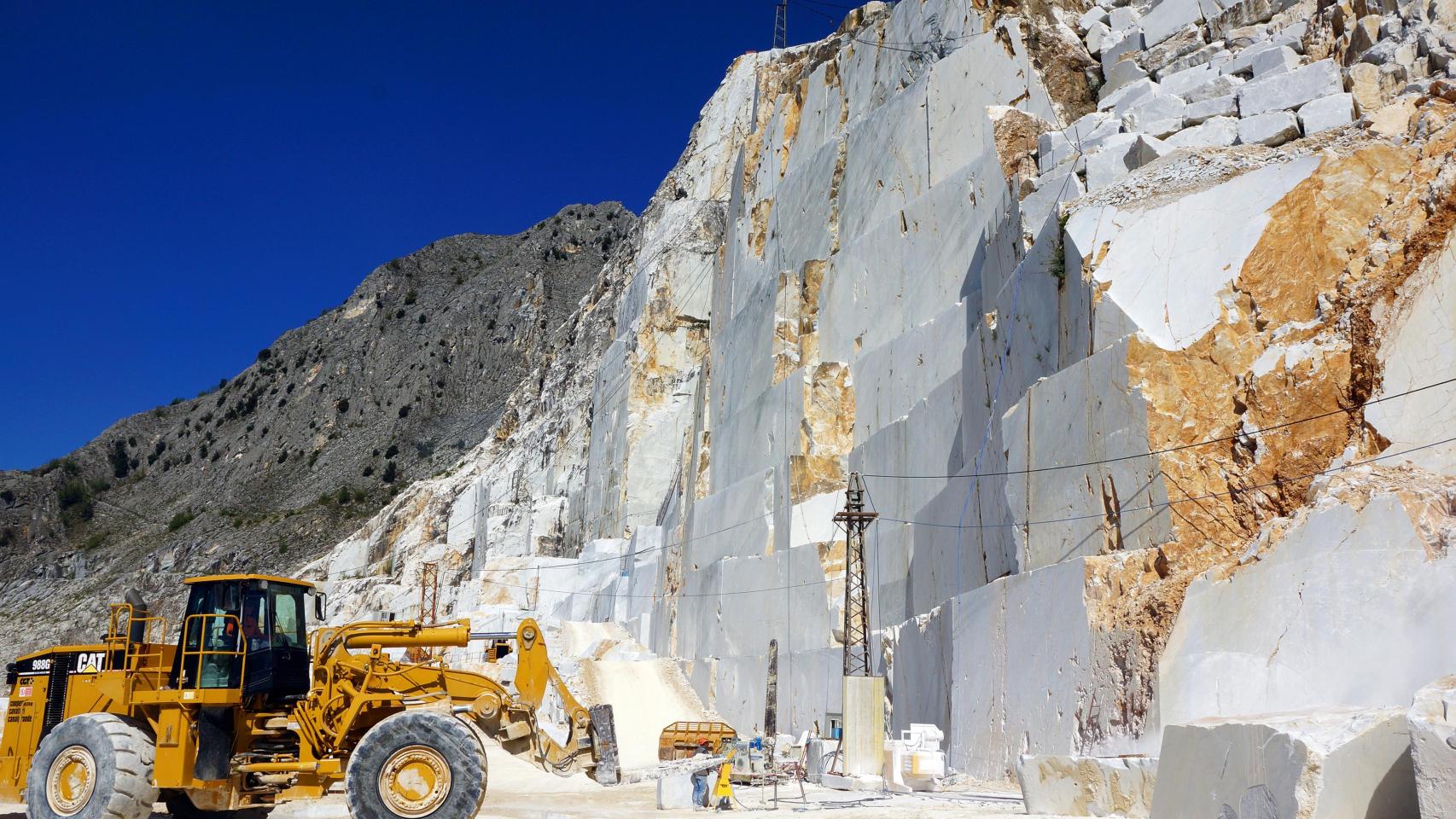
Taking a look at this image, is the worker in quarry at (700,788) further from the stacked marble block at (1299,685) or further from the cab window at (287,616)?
the cab window at (287,616)

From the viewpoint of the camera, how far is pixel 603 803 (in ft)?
57.6

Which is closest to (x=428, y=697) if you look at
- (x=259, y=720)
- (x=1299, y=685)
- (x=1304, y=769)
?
(x=259, y=720)

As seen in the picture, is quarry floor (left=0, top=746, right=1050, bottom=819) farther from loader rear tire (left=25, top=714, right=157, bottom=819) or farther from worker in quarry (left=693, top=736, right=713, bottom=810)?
loader rear tire (left=25, top=714, right=157, bottom=819)

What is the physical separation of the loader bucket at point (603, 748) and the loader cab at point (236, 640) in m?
3.22

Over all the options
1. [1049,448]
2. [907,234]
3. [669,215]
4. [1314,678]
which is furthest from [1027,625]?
[669,215]

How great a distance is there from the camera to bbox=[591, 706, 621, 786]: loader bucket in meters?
12.9

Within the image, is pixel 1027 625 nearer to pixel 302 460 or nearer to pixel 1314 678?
pixel 1314 678

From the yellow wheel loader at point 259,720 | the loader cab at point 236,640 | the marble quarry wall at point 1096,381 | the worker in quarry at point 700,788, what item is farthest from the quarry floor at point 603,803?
the marble quarry wall at point 1096,381

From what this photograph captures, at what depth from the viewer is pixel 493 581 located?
50.7 meters

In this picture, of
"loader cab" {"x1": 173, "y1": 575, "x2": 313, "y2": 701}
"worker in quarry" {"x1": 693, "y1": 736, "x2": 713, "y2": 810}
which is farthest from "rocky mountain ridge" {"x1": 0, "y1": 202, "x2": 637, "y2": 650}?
"loader cab" {"x1": 173, "y1": 575, "x2": 313, "y2": 701}

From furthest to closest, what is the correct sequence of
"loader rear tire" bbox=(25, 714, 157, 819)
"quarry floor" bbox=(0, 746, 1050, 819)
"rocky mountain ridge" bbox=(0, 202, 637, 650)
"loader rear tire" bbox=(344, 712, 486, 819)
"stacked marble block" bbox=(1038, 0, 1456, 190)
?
"rocky mountain ridge" bbox=(0, 202, 637, 650) < "stacked marble block" bbox=(1038, 0, 1456, 190) < "quarry floor" bbox=(0, 746, 1050, 819) < "loader rear tire" bbox=(25, 714, 157, 819) < "loader rear tire" bbox=(344, 712, 486, 819)

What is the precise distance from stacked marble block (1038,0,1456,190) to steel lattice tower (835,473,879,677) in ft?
24.5

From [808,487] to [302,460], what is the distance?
250 feet

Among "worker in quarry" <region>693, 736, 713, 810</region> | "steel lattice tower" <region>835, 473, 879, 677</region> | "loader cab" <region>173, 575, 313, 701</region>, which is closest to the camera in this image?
"loader cab" <region>173, 575, 313, 701</region>
